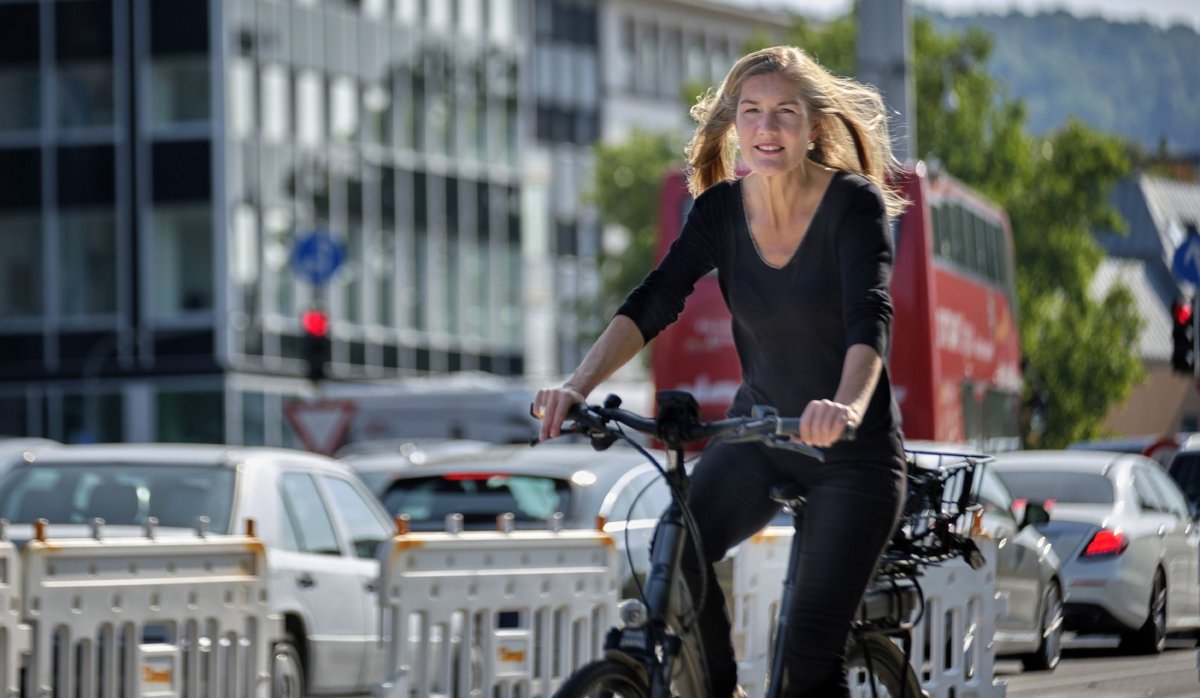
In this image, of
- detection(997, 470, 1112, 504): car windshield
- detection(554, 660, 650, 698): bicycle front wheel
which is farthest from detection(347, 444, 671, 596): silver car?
detection(554, 660, 650, 698): bicycle front wheel

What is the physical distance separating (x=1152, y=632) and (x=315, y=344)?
15981mm

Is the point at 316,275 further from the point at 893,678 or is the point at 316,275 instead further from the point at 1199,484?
the point at 893,678

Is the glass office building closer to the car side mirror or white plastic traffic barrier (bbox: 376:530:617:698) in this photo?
the car side mirror

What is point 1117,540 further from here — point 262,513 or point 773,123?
point 773,123

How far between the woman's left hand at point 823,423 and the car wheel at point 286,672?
6.01 meters

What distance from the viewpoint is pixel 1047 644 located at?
16641 mm

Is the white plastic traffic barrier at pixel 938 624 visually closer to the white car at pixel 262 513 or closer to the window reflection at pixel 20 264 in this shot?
the white car at pixel 262 513

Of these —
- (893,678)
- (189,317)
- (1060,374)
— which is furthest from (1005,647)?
(1060,374)

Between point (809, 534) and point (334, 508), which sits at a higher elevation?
point (809, 534)

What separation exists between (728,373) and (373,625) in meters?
12.0

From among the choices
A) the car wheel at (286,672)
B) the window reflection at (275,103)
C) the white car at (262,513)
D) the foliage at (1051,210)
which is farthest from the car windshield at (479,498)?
the foliage at (1051,210)

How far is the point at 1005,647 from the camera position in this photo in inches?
645

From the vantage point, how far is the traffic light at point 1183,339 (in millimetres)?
26903

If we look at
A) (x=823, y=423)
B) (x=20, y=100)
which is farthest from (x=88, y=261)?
(x=823, y=423)
